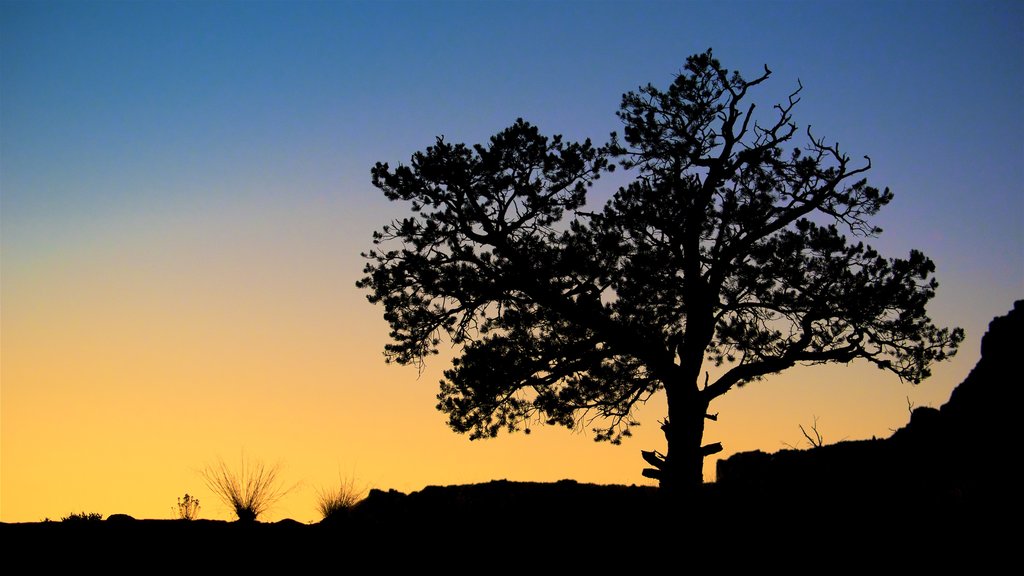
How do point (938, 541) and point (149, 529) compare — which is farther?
point (149, 529)

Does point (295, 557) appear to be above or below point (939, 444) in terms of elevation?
below

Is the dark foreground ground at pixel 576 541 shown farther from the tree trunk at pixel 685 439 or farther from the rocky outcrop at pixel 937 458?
the tree trunk at pixel 685 439

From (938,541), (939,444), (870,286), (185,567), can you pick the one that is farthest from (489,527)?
(870,286)

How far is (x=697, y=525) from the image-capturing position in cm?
1216

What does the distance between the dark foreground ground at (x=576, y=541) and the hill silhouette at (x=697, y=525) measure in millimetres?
27

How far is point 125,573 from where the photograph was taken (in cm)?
1034

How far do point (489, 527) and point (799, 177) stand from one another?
9.48 m

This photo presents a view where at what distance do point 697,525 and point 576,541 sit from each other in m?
1.75

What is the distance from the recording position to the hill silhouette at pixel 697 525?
1090 centimetres

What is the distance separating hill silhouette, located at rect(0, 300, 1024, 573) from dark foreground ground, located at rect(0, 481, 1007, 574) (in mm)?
27

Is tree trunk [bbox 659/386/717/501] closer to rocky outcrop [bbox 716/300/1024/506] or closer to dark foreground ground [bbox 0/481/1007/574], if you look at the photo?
rocky outcrop [bbox 716/300/1024/506]

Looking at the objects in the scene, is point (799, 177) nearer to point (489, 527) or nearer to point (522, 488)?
point (522, 488)

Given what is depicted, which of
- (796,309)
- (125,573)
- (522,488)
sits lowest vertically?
(125,573)

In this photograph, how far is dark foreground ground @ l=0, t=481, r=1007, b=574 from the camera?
10586 millimetres
